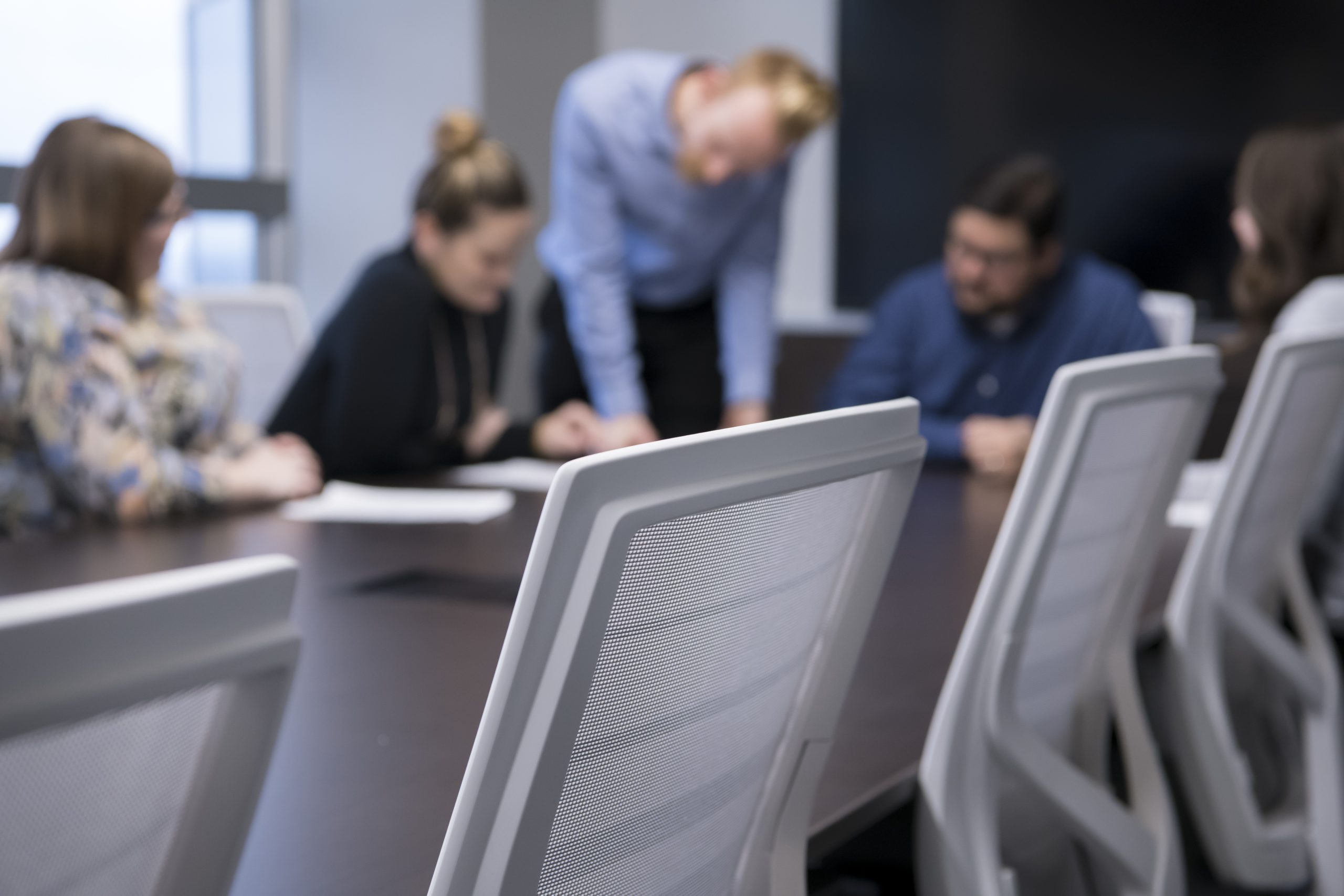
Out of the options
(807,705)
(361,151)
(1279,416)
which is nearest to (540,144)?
(361,151)

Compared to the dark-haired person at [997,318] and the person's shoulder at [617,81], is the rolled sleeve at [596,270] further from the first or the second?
the dark-haired person at [997,318]

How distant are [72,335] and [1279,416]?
163 cm

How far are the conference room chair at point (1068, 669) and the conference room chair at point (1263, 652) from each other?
0.99 ft

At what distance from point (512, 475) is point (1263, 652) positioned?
133 centimetres

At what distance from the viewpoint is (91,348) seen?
1873mm

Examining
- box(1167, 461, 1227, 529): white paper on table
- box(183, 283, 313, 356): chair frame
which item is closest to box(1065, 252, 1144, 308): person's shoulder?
box(1167, 461, 1227, 529): white paper on table

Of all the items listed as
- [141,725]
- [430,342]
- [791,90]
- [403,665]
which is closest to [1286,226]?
[791,90]

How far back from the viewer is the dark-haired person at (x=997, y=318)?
288 centimetres

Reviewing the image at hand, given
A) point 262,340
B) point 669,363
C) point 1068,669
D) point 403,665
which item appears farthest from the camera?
point 262,340

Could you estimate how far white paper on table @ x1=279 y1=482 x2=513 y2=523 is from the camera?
2.07m

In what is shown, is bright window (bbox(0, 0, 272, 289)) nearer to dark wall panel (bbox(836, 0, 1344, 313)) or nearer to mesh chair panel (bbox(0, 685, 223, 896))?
dark wall panel (bbox(836, 0, 1344, 313))

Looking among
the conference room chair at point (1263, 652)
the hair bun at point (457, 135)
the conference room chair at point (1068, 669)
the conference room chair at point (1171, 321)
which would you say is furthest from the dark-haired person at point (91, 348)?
the conference room chair at point (1171, 321)

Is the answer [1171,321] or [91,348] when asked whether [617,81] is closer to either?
[91,348]

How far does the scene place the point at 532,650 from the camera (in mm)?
562
